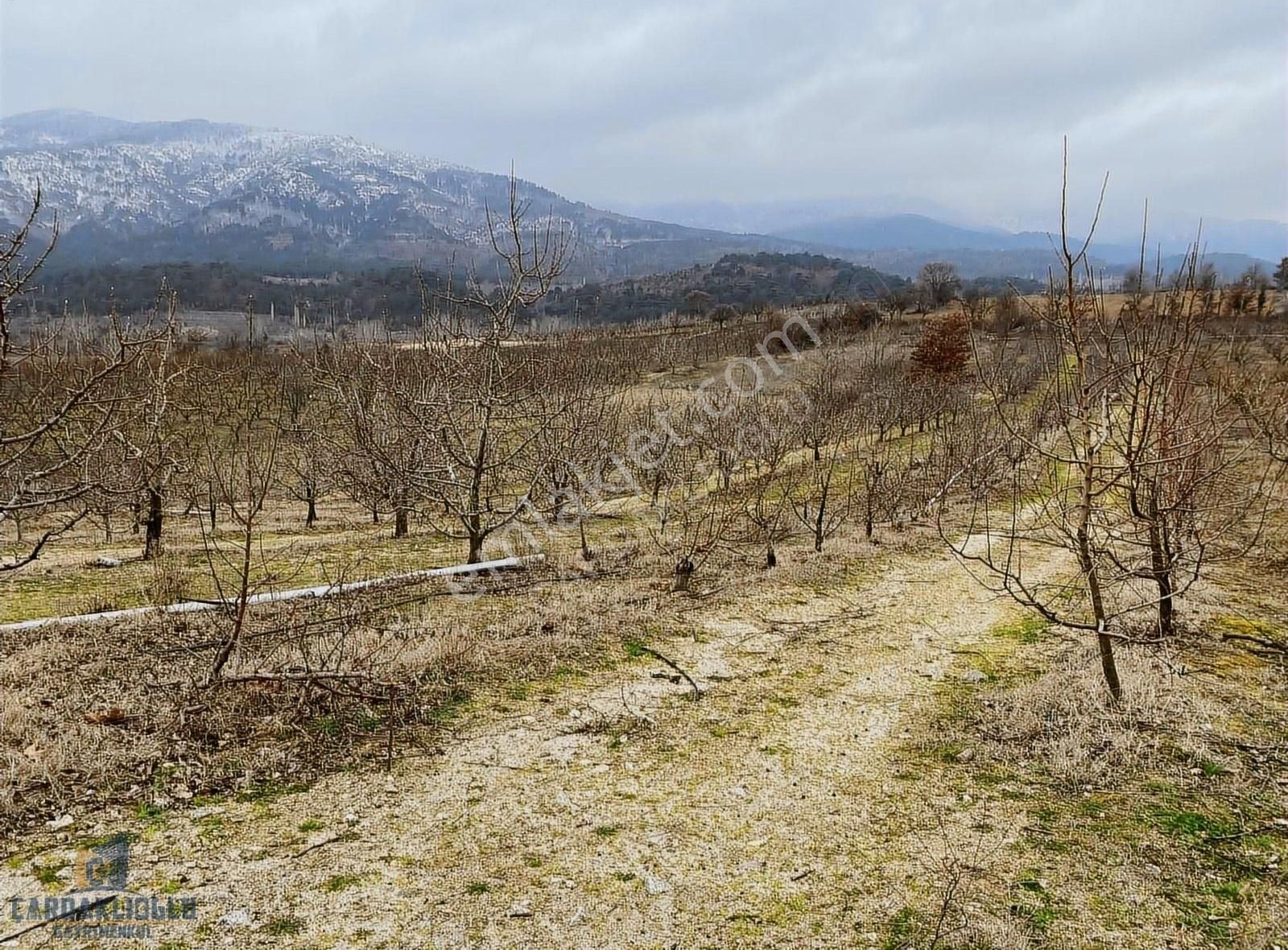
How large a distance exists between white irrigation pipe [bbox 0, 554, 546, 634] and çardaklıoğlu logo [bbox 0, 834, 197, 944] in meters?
2.51

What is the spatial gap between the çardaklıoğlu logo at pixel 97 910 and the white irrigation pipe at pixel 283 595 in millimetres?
2513

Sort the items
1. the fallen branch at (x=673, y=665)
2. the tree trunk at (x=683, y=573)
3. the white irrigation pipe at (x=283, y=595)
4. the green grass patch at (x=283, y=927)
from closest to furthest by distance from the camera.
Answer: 1. the green grass patch at (x=283, y=927)
2. the fallen branch at (x=673, y=665)
3. the white irrigation pipe at (x=283, y=595)
4. the tree trunk at (x=683, y=573)

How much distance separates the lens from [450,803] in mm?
4637

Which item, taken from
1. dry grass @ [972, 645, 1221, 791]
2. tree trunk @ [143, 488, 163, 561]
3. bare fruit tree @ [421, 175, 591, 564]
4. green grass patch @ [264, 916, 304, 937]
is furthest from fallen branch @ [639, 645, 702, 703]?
tree trunk @ [143, 488, 163, 561]

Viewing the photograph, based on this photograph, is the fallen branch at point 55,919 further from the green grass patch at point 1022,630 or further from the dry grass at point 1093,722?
the green grass patch at point 1022,630

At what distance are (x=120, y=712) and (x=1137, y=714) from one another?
7.28 meters

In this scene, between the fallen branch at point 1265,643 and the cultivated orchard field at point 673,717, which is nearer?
the cultivated orchard field at point 673,717

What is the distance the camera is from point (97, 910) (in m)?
3.60

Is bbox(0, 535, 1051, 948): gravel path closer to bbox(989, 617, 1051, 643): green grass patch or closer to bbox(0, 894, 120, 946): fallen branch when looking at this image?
bbox(0, 894, 120, 946): fallen branch

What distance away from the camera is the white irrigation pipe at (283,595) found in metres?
7.34

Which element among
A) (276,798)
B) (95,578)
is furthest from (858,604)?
(95,578)

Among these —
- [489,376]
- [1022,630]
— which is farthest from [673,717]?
[489,376]

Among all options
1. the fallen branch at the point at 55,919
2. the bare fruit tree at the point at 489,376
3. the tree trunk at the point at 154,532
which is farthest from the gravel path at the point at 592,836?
the tree trunk at the point at 154,532

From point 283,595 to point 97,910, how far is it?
5.06 m
